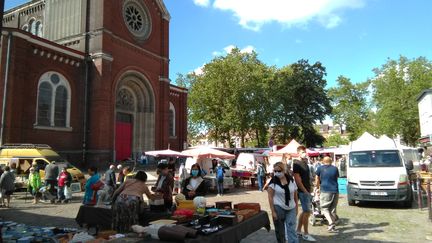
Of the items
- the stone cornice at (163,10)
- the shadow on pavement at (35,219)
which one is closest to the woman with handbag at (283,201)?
the shadow on pavement at (35,219)

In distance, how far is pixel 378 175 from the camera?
12023 millimetres

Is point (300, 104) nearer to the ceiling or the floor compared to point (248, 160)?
nearer to the ceiling

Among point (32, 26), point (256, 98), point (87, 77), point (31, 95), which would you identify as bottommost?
point (31, 95)

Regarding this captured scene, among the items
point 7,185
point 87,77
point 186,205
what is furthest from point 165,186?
point 87,77

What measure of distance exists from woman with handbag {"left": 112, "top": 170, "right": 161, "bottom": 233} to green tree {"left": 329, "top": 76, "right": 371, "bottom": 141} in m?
51.0

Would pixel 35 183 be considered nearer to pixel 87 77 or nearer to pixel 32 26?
pixel 87 77

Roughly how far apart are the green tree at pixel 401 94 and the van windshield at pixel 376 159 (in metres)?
30.7

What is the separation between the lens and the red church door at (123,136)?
29414 millimetres

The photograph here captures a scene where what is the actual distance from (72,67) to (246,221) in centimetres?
2265

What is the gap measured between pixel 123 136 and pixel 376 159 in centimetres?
2202

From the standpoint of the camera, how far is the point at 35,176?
14.5 m

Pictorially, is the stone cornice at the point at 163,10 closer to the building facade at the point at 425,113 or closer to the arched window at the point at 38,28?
the arched window at the point at 38,28

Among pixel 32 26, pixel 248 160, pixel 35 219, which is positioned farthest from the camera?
pixel 32 26

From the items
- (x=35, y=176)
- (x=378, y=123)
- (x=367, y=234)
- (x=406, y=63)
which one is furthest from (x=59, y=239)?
(x=406, y=63)
